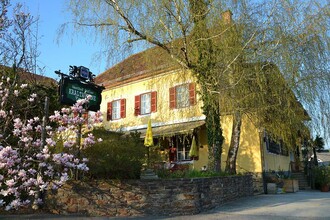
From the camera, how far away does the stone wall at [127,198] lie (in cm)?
→ 855

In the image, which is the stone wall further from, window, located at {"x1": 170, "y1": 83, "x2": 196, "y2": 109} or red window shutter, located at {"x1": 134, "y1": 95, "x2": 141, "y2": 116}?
red window shutter, located at {"x1": 134, "y1": 95, "x2": 141, "y2": 116}

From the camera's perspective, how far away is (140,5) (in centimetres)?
1021

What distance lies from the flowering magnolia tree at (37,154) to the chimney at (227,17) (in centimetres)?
468

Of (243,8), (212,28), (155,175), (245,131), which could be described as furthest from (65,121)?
(245,131)

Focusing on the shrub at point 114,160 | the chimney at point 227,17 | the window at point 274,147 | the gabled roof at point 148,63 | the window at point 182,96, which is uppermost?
the chimney at point 227,17

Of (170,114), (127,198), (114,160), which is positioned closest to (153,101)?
(170,114)

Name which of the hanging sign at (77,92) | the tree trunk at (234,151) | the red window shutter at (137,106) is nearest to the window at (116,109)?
the red window shutter at (137,106)

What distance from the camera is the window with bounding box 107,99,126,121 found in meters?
23.0

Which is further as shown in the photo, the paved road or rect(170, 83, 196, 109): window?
rect(170, 83, 196, 109): window

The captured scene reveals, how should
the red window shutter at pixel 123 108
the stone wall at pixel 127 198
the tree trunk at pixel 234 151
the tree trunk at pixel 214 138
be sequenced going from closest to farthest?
the stone wall at pixel 127 198
the tree trunk at pixel 214 138
the tree trunk at pixel 234 151
the red window shutter at pixel 123 108

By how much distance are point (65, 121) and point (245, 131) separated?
1177 centimetres

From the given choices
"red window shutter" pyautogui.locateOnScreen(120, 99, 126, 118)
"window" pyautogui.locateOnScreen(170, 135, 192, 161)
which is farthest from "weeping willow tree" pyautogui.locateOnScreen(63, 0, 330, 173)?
"red window shutter" pyautogui.locateOnScreen(120, 99, 126, 118)

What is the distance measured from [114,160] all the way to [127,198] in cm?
100

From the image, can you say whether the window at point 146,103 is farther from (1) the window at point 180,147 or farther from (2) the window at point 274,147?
(2) the window at point 274,147
